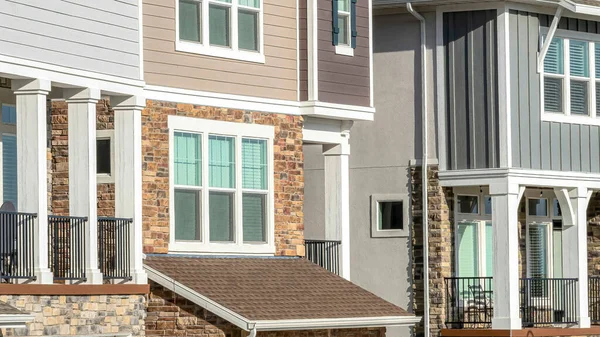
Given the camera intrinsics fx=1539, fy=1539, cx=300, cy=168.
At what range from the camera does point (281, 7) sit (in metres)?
27.4

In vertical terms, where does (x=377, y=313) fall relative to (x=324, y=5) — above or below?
below

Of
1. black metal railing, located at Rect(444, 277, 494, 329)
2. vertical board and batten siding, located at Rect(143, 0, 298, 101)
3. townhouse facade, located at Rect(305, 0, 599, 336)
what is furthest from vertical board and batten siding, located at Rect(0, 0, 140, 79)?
black metal railing, located at Rect(444, 277, 494, 329)

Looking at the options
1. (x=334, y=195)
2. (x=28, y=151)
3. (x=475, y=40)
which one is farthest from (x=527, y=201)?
(x=28, y=151)

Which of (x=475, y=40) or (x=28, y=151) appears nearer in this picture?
(x=28, y=151)

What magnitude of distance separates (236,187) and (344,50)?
3.73m

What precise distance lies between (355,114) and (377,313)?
415 cm

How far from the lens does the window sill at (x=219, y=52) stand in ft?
83.4

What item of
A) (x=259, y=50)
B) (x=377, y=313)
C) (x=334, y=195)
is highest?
(x=259, y=50)

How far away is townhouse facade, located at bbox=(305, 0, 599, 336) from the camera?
30.8 meters

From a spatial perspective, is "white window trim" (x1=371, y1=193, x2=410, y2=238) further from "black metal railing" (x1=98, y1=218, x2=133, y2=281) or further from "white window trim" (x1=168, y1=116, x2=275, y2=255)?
"black metal railing" (x1=98, y1=218, x2=133, y2=281)

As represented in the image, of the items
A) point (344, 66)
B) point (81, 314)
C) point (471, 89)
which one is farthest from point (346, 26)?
point (81, 314)

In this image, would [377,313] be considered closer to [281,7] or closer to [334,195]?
[334,195]

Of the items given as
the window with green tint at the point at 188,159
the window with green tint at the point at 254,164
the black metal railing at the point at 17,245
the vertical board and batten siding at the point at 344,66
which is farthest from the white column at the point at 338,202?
the black metal railing at the point at 17,245

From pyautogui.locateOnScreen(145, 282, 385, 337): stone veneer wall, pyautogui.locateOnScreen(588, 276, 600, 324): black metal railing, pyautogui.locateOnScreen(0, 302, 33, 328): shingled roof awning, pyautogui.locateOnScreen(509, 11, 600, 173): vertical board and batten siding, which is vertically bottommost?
pyautogui.locateOnScreen(588, 276, 600, 324): black metal railing
